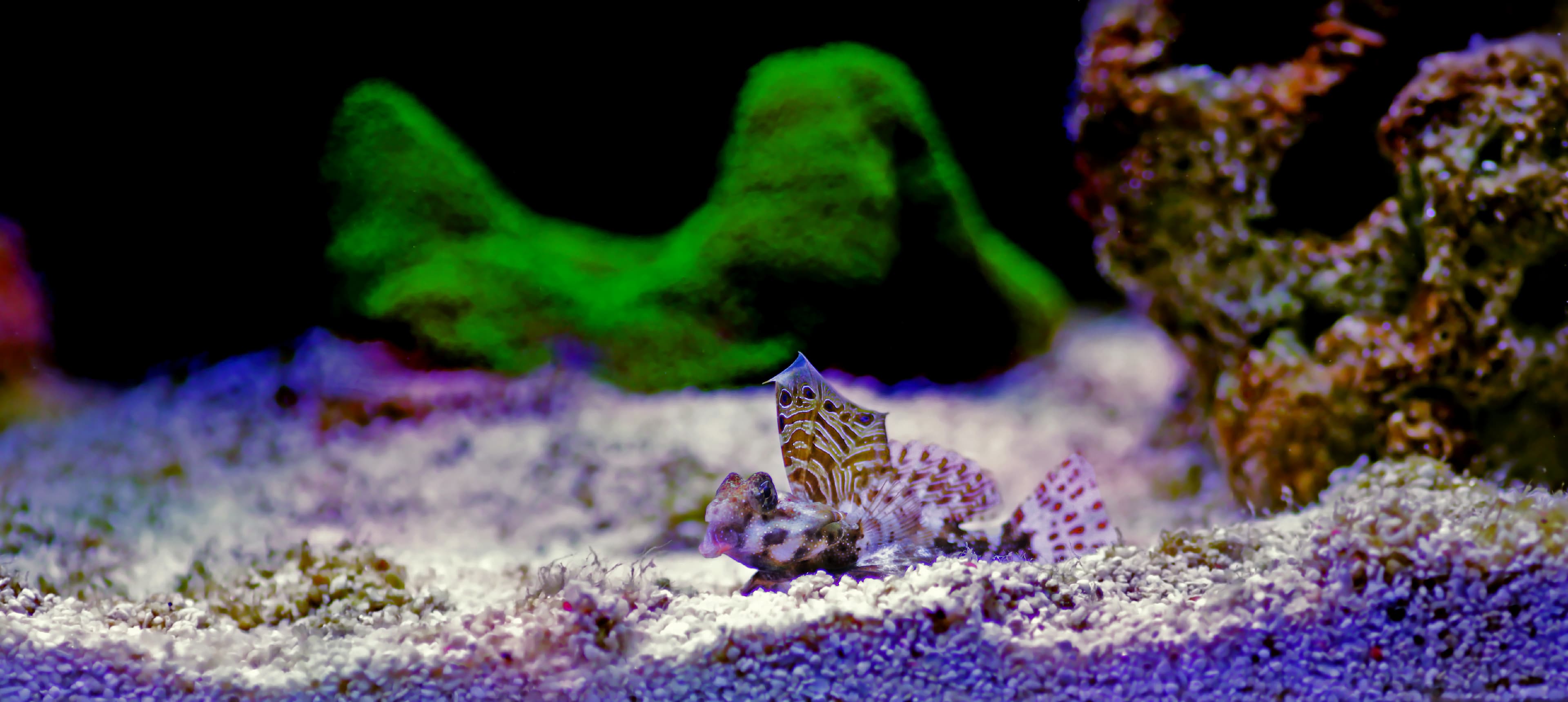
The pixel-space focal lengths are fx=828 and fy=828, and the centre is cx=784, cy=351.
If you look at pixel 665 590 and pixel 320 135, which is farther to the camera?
pixel 320 135

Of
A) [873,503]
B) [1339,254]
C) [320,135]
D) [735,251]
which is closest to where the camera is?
[873,503]

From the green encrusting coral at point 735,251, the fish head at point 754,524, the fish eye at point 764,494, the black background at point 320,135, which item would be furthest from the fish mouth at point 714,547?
the black background at point 320,135

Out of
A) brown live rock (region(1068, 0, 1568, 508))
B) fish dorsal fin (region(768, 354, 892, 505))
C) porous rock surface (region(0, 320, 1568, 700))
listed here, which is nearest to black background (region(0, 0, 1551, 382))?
brown live rock (region(1068, 0, 1568, 508))

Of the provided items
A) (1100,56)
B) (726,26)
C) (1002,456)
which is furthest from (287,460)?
(1100,56)

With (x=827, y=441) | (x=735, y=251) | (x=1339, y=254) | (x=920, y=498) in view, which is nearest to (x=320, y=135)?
(x=735, y=251)

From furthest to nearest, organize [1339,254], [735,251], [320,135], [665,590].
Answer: [320,135] < [735,251] < [1339,254] < [665,590]

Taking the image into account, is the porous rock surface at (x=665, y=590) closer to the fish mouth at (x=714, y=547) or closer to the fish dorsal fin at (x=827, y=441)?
the fish mouth at (x=714, y=547)

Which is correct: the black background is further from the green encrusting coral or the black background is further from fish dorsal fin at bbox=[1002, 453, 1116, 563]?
fish dorsal fin at bbox=[1002, 453, 1116, 563]

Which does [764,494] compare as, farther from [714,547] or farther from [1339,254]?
Answer: [1339,254]
